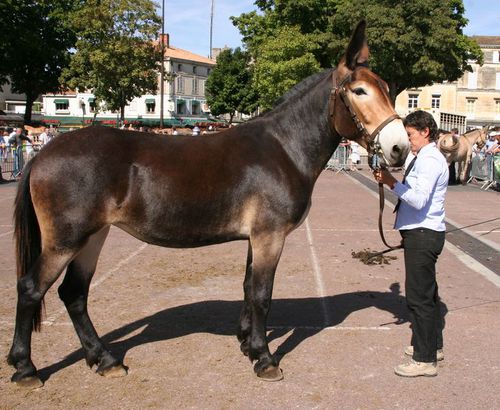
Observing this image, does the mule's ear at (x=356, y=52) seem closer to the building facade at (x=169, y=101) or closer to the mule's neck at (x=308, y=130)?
the mule's neck at (x=308, y=130)

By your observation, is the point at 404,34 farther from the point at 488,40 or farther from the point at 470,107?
the point at 488,40

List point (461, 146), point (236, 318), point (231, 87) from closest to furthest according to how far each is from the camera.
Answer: point (236, 318) < point (461, 146) < point (231, 87)

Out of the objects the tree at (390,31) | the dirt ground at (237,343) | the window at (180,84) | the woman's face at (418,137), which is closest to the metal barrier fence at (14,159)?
the dirt ground at (237,343)

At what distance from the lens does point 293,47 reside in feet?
115

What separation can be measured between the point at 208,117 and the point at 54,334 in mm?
85768

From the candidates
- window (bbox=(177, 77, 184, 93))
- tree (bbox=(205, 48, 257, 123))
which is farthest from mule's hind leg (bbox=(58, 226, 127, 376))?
window (bbox=(177, 77, 184, 93))

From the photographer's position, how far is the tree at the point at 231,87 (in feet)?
243

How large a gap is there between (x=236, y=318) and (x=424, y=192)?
8.21 ft

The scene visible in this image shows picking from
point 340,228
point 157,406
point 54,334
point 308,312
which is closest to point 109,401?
point 157,406

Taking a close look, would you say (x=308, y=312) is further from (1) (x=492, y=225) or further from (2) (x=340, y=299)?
(1) (x=492, y=225)

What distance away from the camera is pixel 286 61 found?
35438mm

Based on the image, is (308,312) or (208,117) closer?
(308,312)

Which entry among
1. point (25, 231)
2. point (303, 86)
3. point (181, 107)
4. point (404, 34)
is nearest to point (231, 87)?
point (181, 107)

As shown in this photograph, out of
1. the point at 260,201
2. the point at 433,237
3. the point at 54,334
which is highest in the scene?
the point at 260,201
